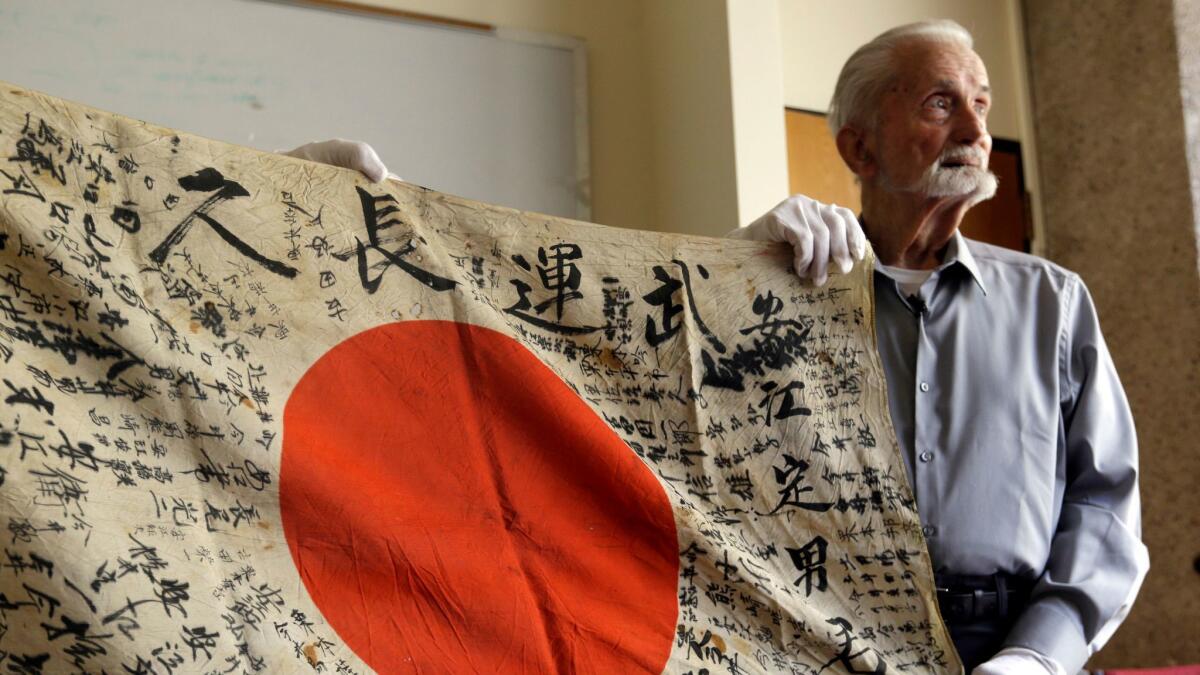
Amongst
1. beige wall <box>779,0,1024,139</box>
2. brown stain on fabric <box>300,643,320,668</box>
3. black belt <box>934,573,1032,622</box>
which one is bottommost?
black belt <box>934,573,1032,622</box>

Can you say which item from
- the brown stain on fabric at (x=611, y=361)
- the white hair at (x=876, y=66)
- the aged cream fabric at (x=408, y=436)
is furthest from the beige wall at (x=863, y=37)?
the brown stain on fabric at (x=611, y=361)

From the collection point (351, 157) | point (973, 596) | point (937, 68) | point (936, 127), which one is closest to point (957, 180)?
point (936, 127)

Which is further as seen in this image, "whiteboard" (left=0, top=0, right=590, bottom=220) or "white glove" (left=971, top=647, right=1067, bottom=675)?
"whiteboard" (left=0, top=0, right=590, bottom=220)

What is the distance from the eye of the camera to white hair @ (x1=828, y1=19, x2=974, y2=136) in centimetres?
189

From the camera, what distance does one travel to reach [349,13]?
2414 mm

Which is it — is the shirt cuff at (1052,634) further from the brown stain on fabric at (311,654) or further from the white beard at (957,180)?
the brown stain on fabric at (311,654)

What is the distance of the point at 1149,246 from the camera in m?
2.82

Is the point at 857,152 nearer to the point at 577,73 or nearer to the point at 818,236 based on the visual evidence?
the point at 818,236

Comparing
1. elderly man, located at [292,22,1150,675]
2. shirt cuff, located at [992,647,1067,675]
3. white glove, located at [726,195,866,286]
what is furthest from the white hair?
shirt cuff, located at [992,647,1067,675]

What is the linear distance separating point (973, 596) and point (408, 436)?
2.51ft

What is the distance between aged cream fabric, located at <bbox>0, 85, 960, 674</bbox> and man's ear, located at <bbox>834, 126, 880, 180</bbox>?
414 mm

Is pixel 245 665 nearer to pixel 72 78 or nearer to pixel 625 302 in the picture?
pixel 625 302

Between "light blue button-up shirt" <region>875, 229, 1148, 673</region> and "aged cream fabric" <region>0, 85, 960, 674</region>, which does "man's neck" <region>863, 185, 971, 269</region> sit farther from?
"aged cream fabric" <region>0, 85, 960, 674</region>

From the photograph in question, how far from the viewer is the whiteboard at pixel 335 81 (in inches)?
84.2
